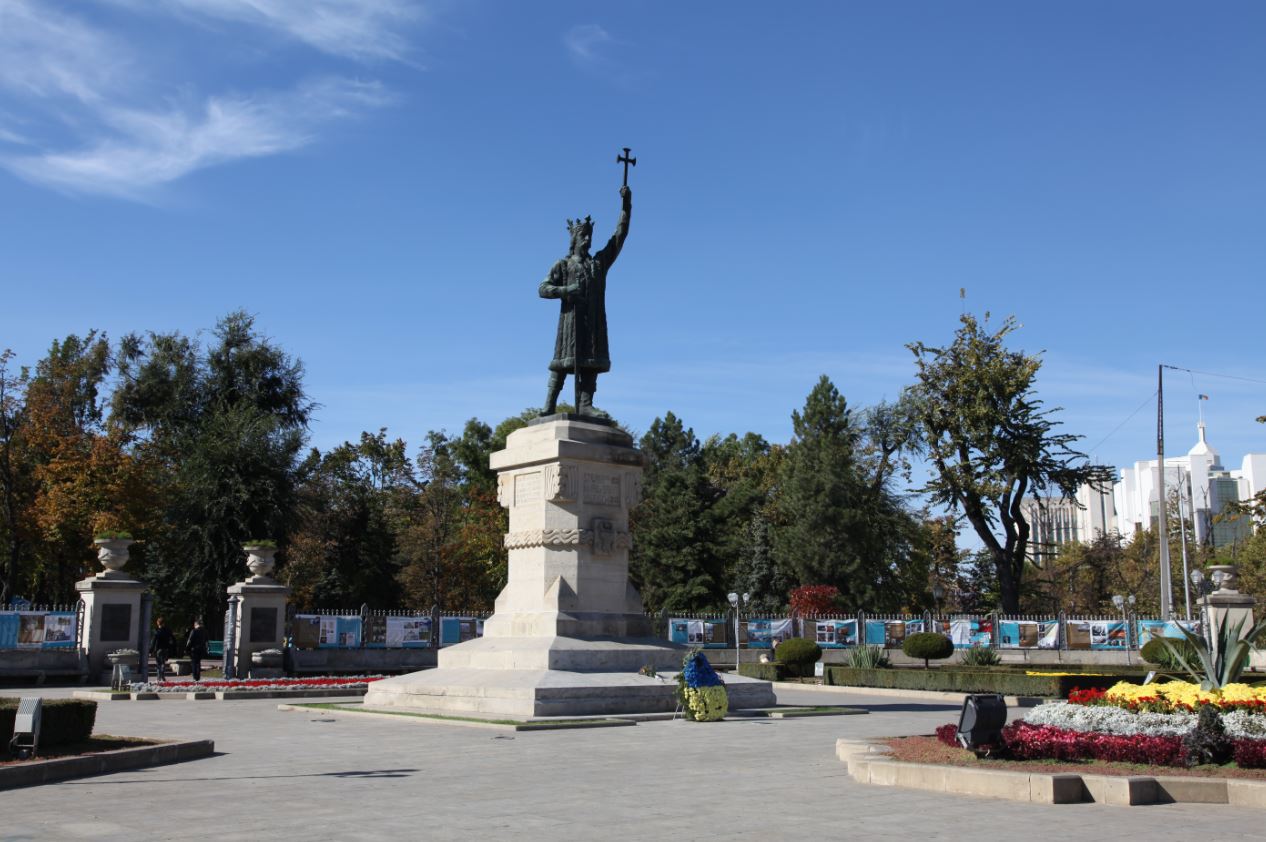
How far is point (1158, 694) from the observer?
41.9 ft

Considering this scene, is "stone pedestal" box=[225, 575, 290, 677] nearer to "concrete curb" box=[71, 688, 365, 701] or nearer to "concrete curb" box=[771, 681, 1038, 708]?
"concrete curb" box=[71, 688, 365, 701]

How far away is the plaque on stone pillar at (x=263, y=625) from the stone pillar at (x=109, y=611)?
9.42 feet

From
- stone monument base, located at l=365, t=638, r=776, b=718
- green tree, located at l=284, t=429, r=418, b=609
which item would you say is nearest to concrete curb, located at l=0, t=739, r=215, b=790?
stone monument base, located at l=365, t=638, r=776, b=718

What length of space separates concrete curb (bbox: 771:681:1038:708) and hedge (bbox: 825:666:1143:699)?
13.1 inches

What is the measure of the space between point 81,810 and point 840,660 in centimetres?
3643

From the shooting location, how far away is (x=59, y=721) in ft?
40.9

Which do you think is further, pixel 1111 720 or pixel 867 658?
pixel 867 658

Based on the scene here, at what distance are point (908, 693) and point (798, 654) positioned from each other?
668 centimetres

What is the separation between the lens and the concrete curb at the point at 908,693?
85.8 ft

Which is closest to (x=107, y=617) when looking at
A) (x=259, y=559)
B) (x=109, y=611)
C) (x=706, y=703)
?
(x=109, y=611)

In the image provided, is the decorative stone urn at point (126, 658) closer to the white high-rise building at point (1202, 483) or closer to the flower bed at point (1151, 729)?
the flower bed at point (1151, 729)

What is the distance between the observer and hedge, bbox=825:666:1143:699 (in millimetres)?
26328

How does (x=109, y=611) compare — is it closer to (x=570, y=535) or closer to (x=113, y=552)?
(x=113, y=552)

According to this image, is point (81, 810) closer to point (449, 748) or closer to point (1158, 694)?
point (449, 748)
